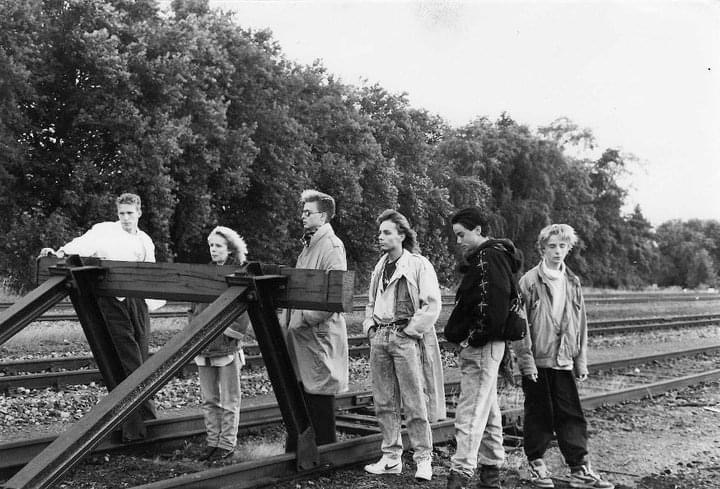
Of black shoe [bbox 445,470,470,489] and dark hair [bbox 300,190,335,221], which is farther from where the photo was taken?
dark hair [bbox 300,190,335,221]

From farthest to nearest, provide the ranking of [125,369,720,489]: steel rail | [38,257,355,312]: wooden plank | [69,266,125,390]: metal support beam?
1. [69,266,125,390]: metal support beam
2. [125,369,720,489]: steel rail
3. [38,257,355,312]: wooden plank

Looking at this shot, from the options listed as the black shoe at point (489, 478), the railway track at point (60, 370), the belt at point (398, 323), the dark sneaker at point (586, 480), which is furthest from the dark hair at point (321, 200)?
the railway track at point (60, 370)

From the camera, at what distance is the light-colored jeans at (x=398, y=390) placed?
5613 mm

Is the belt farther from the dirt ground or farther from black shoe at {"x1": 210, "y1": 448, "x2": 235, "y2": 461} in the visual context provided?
black shoe at {"x1": 210, "y1": 448, "x2": 235, "y2": 461}

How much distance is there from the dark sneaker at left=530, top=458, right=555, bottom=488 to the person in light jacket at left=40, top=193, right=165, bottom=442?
3.14m

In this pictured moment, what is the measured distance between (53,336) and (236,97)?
17.7 m

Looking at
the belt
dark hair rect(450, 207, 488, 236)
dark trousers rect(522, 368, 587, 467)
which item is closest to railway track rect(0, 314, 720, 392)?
the belt

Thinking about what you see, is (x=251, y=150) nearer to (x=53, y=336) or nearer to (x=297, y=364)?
(x=53, y=336)

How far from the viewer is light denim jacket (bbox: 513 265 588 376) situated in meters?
5.72

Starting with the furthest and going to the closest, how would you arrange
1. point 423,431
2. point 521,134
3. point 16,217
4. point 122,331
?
point 521,134 → point 16,217 → point 122,331 → point 423,431

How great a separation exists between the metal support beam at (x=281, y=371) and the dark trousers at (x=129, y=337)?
1.58m

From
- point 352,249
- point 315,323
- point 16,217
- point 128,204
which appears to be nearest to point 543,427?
point 315,323

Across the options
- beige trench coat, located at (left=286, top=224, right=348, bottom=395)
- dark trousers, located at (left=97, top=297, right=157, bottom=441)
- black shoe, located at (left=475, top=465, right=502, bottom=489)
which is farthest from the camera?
dark trousers, located at (left=97, top=297, right=157, bottom=441)

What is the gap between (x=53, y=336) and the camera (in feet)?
45.3
